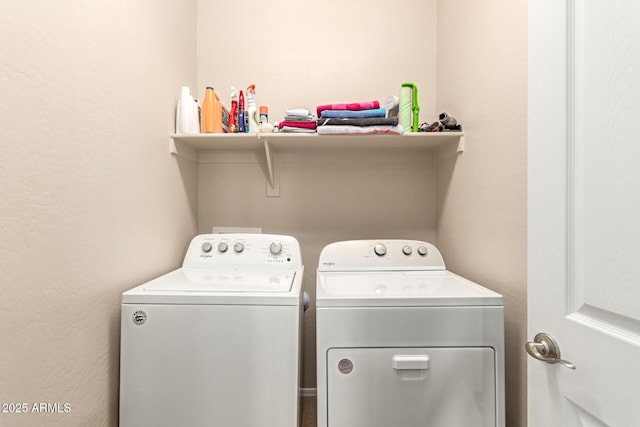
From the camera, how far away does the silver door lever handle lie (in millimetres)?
672

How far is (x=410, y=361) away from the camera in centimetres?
103

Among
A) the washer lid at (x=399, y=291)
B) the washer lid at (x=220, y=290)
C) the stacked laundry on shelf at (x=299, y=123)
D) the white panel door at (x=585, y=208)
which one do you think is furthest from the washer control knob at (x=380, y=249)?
the white panel door at (x=585, y=208)

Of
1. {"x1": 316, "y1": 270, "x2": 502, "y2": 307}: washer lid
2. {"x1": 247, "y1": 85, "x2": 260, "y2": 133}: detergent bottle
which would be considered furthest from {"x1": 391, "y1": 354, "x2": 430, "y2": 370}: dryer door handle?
{"x1": 247, "y1": 85, "x2": 260, "y2": 133}: detergent bottle

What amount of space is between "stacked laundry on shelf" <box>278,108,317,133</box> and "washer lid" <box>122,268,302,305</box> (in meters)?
0.78

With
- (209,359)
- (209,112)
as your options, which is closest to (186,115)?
(209,112)

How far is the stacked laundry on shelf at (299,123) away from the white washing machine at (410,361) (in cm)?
94

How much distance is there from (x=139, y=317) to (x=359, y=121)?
1285 millimetres

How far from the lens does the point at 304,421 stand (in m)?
1.67

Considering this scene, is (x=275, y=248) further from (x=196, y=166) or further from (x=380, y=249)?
(x=196, y=166)

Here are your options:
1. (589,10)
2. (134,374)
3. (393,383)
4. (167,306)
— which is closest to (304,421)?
(393,383)

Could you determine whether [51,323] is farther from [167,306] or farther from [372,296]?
[372,296]

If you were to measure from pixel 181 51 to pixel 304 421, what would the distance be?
2.22 meters

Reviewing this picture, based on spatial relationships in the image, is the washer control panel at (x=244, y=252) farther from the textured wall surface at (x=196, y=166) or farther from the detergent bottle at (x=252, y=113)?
the detergent bottle at (x=252, y=113)

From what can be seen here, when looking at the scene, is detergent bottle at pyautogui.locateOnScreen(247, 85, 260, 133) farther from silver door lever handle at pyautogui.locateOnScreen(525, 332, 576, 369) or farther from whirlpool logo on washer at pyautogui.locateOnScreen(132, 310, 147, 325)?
silver door lever handle at pyautogui.locateOnScreen(525, 332, 576, 369)
